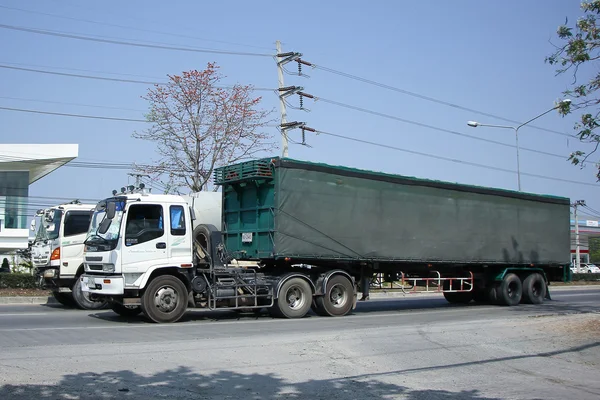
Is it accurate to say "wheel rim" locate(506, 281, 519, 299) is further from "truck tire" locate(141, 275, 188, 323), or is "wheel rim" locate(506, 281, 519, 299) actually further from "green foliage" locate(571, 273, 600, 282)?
"green foliage" locate(571, 273, 600, 282)

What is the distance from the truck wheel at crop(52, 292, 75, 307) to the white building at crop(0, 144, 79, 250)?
28613 millimetres

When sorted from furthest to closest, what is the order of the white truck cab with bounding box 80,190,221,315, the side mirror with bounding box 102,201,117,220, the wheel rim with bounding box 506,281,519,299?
1. the wheel rim with bounding box 506,281,519,299
2. the white truck cab with bounding box 80,190,221,315
3. the side mirror with bounding box 102,201,117,220

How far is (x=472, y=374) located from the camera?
9070mm

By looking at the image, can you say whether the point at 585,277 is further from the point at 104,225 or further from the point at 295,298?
the point at 104,225

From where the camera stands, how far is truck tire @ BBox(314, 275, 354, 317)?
16.7m

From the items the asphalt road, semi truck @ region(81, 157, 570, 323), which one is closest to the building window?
semi truck @ region(81, 157, 570, 323)

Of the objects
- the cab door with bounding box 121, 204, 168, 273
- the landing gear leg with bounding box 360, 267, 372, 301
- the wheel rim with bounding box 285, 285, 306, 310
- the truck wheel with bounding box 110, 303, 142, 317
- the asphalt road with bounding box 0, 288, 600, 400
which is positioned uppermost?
the cab door with bounding box 121, 204, 168, 273

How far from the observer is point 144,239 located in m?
Answer: 14.4

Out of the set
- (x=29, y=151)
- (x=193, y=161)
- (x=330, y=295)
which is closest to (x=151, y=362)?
(x=330, y=295)

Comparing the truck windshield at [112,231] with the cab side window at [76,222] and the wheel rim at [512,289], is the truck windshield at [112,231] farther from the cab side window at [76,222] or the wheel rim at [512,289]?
the wheel rim at [512,289]

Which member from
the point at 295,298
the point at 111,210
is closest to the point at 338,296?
the point at 295,298

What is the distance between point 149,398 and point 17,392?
1.42 m

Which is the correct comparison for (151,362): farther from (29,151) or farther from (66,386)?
(29,151)

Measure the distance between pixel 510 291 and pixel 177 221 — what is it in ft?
39.8
